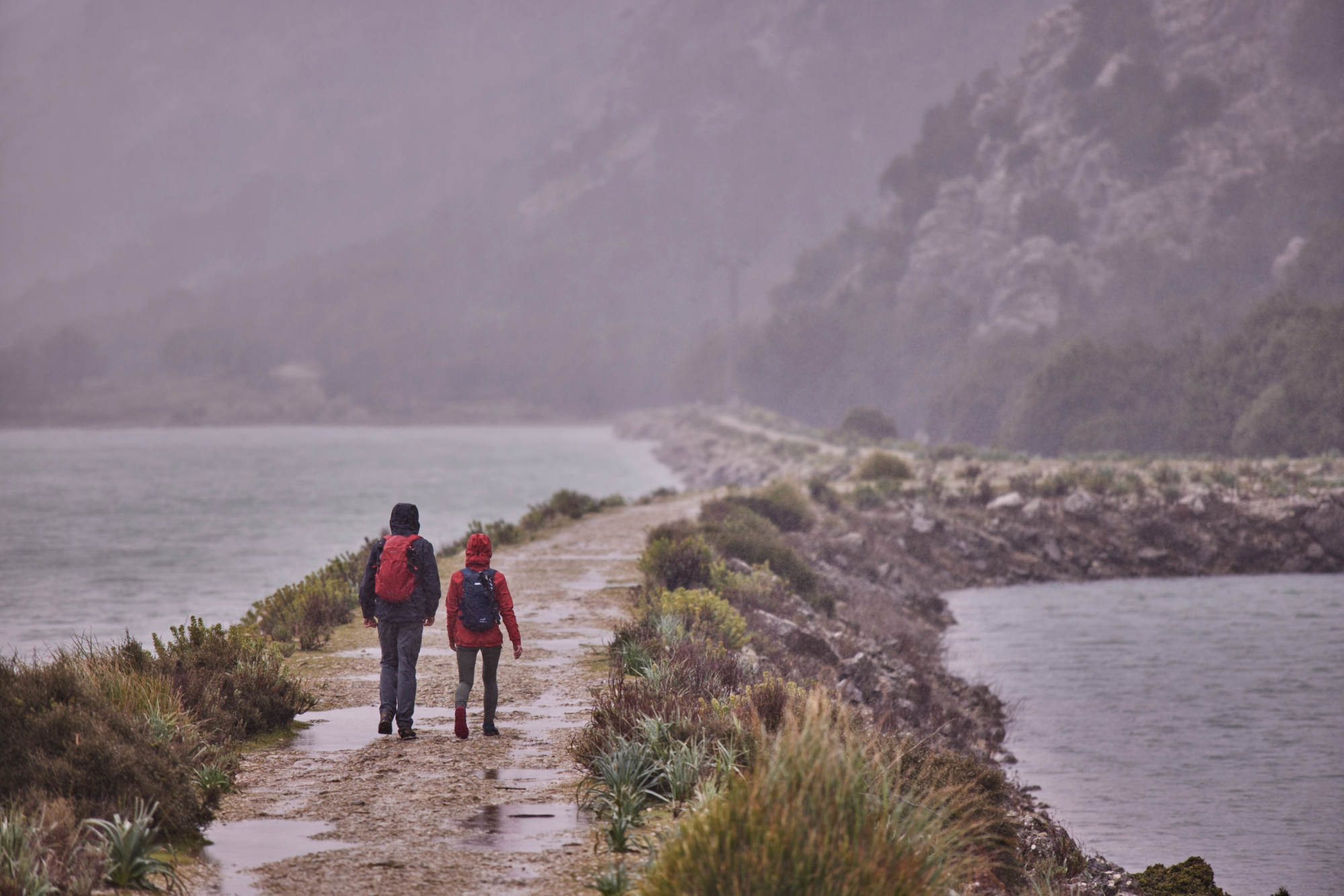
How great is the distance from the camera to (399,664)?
432 inches

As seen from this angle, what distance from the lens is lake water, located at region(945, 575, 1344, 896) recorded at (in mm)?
13797

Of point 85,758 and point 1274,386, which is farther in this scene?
point 1274,386

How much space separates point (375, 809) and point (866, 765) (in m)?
3.65

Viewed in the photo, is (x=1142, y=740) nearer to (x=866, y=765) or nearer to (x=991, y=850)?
(x=991, y=850)

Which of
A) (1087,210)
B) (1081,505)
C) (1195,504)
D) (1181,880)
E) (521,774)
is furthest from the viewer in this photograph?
(1087,210)

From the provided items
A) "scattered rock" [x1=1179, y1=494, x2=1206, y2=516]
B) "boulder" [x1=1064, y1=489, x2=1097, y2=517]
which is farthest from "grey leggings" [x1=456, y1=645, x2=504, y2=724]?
"scattered rock" [x1=1179, y1=494, x2=1206, y2=516]

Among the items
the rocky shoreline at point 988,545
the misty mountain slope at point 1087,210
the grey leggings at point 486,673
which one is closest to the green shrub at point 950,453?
the rocky shoreline at point 988,545

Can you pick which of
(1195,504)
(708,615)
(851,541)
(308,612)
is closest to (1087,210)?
(1195,504)

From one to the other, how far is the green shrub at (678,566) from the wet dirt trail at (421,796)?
5.83 meters

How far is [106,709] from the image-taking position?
8719 millimetres

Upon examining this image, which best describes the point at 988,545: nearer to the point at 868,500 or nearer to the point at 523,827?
the point at 868,500

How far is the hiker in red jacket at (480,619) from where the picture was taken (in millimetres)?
10867

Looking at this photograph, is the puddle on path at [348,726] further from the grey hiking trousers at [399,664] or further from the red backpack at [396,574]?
the red backpack at [396,574]

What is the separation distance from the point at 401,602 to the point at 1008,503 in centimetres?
3133
